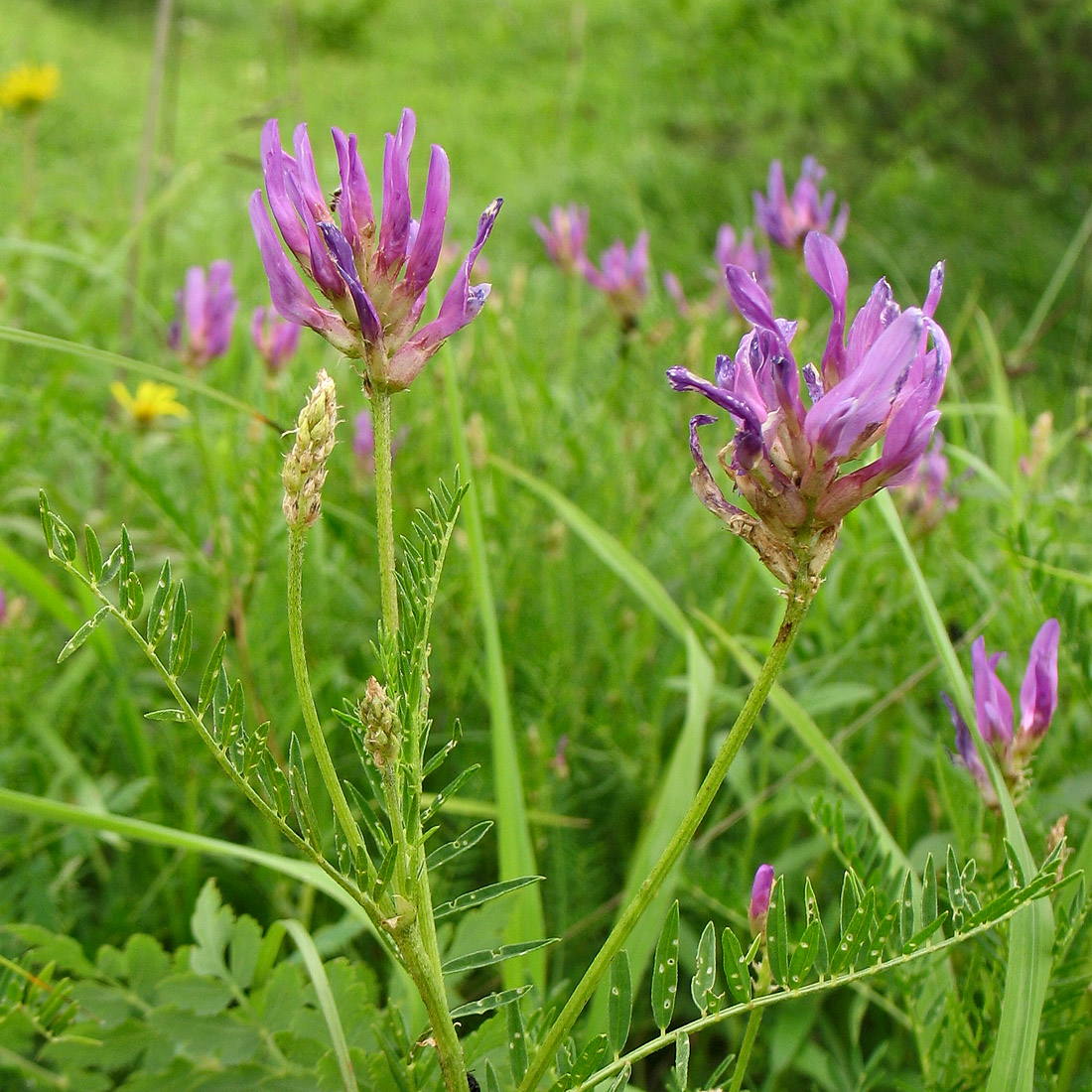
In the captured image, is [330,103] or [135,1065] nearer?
[135,1065]

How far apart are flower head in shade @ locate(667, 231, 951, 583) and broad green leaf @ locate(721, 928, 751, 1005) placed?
0.52 ft

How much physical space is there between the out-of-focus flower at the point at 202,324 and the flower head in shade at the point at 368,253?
0.92 meters

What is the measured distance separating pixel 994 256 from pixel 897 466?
3.44 meters

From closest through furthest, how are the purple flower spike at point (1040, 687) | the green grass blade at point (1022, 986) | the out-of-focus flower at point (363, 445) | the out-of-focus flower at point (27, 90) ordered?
1. the green grass blade at point (1022, 986)
2. the purple flower spike at point (1040, 687)
3. the out-of-focus flower at point (363, 445)
4. the out-of-focus flower at point (27, 90)

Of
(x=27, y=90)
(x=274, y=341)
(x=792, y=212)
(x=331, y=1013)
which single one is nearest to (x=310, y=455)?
(x=331, y=1013)

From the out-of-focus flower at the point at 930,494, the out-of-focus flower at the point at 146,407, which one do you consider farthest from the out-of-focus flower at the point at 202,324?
the out-of-focus flower at the point at 930,494

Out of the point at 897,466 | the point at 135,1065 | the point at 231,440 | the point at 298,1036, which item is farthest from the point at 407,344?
the point at 231,440

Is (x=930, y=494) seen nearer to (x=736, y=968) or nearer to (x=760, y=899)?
(x=760, y=899)

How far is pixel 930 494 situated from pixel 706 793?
0.89 meters

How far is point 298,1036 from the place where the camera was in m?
0.66

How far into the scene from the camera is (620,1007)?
50 cm

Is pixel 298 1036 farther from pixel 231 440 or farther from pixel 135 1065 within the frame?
pixel 231 440

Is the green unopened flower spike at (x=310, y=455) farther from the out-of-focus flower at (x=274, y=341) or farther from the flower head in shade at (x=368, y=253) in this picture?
the out-of-focus flower at (x=274, y=341)

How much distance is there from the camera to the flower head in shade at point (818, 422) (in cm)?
46
